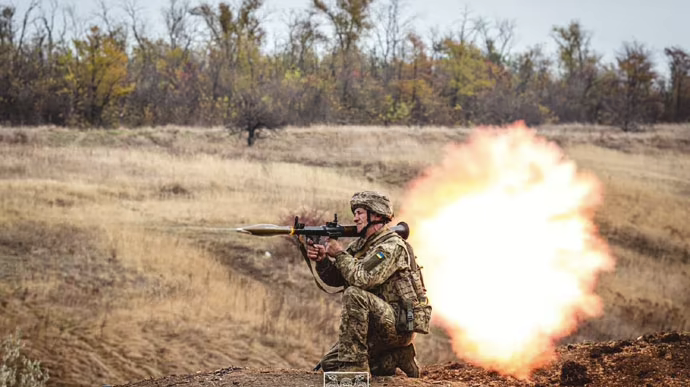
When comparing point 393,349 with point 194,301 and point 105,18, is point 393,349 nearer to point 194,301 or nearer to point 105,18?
point 194,301

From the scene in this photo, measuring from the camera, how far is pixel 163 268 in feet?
57.6

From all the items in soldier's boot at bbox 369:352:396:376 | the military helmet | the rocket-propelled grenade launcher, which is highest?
the military helmet

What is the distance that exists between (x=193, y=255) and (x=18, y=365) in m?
6.46

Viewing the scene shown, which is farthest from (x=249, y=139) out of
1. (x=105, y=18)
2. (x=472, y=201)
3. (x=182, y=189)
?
(x=105, y=18)

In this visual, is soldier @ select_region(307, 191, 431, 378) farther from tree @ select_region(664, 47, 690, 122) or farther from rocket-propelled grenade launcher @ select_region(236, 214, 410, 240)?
tree @ select_region(664, 47, 690, 122)

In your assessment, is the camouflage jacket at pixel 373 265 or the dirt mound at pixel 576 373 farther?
the dirt mound at pixel 576 373

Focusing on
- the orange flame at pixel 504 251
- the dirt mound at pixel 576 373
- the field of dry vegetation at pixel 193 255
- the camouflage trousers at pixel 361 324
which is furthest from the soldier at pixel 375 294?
the field of dry vegetation at pixel 193 255

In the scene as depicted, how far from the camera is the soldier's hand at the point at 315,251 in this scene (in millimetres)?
6871

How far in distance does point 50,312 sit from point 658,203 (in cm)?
2181

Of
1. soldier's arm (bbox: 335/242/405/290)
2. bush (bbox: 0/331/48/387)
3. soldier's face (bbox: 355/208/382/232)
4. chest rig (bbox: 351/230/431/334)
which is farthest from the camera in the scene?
bush (bbox: 0/331/48/387)

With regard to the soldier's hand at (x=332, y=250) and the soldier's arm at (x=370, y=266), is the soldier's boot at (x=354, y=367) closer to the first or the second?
the soldier's arm at (x=370, y=266)

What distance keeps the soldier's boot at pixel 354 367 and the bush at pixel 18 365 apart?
20.1 feet

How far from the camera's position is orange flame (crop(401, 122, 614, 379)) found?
12242 mm

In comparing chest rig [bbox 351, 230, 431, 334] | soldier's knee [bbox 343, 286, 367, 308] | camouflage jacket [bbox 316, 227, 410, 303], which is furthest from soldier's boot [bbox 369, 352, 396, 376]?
soldier's knee [bbox 343, 286, 367, 308]
